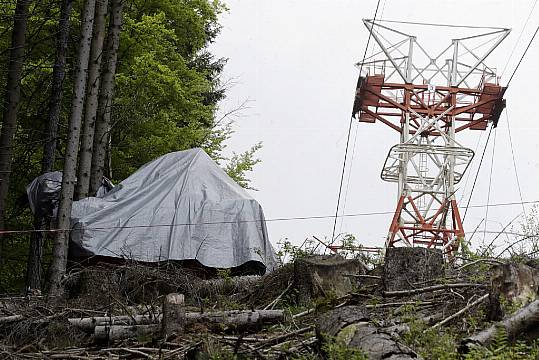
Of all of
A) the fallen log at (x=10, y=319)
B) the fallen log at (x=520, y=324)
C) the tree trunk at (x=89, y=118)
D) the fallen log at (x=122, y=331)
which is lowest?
the fallen log at (x=10, y=319)

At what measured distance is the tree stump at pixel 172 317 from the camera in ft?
22.4

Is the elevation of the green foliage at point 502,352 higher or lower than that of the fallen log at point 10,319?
higher

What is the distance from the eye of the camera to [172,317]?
22.6 ft

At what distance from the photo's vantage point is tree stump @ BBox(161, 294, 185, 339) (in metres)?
6.83

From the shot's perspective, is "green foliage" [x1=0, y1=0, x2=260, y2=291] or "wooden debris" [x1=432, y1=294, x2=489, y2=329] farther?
"green foliage" [x1=0, y1=0, x2=260, y2=291]

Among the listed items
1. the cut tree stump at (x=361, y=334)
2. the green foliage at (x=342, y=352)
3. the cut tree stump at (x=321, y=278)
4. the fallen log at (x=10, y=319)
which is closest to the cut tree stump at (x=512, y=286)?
the cut tree stump at (x=361, y=334)

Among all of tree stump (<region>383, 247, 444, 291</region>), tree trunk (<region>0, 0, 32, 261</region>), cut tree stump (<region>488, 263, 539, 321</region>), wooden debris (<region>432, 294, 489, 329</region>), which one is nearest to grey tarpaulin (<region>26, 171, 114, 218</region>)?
tree trunk (<region>0, 0, 32, 261</region>)

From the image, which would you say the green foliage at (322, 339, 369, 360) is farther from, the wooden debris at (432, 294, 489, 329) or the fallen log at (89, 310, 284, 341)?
the fallen log at (89, 310, 284, 341)

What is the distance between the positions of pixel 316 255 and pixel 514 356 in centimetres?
436

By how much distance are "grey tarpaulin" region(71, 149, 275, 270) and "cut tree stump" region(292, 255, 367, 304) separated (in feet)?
11.1

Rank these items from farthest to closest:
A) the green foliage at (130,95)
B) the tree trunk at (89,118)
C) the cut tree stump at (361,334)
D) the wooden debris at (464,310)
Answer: the green foliage at (130,95) < the tree trunk at (89,118) < the wooden debris at (464,310) < the cut tree stump at (361,334)

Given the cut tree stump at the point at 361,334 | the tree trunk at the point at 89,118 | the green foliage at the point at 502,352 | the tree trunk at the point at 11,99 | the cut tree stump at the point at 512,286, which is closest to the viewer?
the green foliage at the point at 502,352

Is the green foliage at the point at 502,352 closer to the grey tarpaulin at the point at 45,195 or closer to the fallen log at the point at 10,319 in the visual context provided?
the fallen log at the point at 10,319

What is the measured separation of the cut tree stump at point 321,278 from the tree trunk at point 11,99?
791 cm
